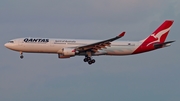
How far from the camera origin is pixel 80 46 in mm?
79625

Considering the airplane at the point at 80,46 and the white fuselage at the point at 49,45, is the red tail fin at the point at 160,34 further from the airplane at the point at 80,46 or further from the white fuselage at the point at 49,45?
the white fuselage at the point at 49,45

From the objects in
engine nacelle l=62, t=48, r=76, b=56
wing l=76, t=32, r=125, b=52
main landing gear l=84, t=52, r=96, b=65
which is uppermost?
wing l=76, t=32, r=125, b=52

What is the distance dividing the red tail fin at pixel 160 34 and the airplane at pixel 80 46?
116cm

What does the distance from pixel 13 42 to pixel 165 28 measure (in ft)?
74.4

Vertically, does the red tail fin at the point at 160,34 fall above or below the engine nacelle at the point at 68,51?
above

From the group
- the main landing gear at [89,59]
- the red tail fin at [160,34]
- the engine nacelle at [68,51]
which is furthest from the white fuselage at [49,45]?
the red tail fin at [160,34]

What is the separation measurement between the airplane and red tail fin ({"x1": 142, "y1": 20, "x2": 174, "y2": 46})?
116cm

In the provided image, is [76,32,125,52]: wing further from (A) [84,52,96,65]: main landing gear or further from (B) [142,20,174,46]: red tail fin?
(B) [142,20,174,46]: red tail fin

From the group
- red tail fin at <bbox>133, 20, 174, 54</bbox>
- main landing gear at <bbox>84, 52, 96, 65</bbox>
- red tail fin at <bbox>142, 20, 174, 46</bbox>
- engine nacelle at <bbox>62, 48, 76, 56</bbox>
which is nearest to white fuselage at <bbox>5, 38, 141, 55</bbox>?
engine nacelle at <bbox>62, 48, 76, 56</bbox>

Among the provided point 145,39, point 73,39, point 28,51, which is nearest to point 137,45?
point 145,39

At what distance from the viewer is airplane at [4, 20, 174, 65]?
78875 mm

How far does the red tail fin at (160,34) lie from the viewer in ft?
A: 281

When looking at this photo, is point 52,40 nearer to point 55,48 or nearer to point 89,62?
point 55,48

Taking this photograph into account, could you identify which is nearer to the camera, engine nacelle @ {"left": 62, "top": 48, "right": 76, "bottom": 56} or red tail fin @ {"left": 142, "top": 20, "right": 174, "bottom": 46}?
engine nacelle @ {"left": 62, "top": 48, "right": 76, "bottom": 56}
